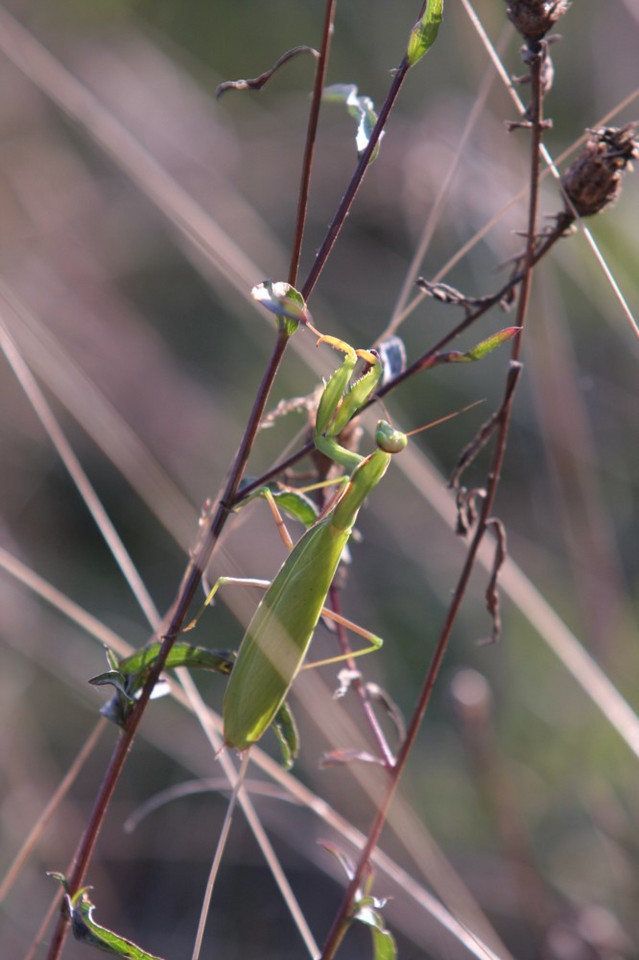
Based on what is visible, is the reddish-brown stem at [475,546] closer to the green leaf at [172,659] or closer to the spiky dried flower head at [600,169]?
the spiky dried flower head at [600,169]

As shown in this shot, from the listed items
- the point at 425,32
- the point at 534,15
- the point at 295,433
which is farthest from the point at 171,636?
the point at 295,433

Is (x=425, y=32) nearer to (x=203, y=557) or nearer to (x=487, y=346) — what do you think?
(x=487, y=346)

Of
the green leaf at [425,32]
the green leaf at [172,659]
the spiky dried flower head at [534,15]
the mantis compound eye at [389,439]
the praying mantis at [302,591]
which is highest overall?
the spiky dried flower head at [534,15]

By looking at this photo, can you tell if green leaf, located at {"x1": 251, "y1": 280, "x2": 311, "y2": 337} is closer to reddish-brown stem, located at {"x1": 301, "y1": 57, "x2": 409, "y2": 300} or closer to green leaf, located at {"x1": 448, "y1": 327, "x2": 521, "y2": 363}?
reddish-brown stem, located at {"x1": 301, "y1": 57, "x2": 409, "y2": 300}

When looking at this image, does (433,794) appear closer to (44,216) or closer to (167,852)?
(167,852)

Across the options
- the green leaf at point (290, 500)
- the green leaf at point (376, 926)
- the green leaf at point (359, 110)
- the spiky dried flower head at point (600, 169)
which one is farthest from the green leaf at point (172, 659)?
the spiky dried flower head at point (600, 169)

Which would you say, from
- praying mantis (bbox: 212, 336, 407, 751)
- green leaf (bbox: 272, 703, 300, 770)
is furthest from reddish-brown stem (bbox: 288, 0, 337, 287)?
green leaf (bbox: 272, 703, 300, 770)
